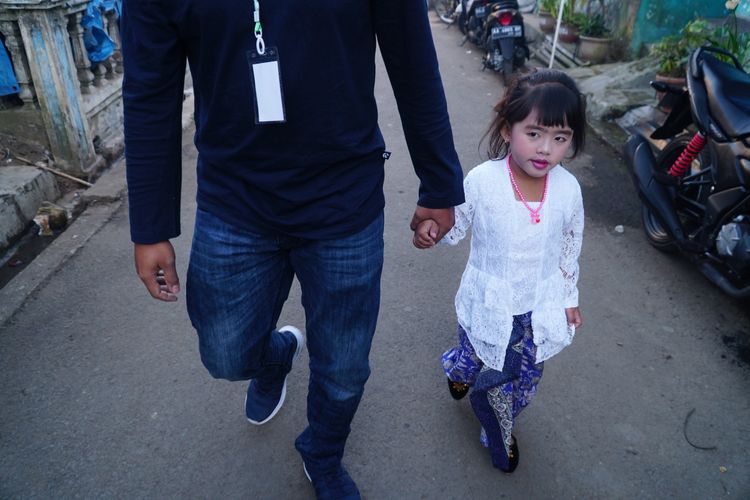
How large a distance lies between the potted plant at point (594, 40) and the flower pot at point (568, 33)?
0.36 m

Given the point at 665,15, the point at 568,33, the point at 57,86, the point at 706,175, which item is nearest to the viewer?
the point at 706,175

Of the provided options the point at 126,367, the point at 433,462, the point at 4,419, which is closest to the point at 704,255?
the point at 433,462

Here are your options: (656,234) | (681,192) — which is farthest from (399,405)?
(681,192)

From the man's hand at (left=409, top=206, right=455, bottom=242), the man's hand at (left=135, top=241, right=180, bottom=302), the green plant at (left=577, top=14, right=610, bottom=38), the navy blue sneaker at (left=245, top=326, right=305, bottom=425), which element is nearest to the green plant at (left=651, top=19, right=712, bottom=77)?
the green plant at (left=577, top=14, right=610, bottom=38)

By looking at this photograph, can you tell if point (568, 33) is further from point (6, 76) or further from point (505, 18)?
point (6, 76)

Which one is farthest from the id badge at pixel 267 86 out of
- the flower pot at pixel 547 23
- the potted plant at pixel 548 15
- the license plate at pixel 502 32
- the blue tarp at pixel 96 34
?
the flower pot at pixel 547 23

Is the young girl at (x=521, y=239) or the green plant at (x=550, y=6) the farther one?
the green plant at (x=550, y=6)

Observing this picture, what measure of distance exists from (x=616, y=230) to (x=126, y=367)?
10.0 feet

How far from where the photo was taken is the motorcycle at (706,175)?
2.97m

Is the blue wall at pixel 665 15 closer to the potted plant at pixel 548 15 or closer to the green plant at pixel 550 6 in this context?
the green plant at pixel 550 6

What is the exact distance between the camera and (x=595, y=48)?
297 inches

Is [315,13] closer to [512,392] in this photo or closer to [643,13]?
[512,392]

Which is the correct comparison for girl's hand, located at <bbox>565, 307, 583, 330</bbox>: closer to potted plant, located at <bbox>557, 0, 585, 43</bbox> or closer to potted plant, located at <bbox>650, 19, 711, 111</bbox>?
potted plant, located at <bbox>650, 19, 711, 111</bbox>

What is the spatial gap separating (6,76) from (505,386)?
3804 mm
